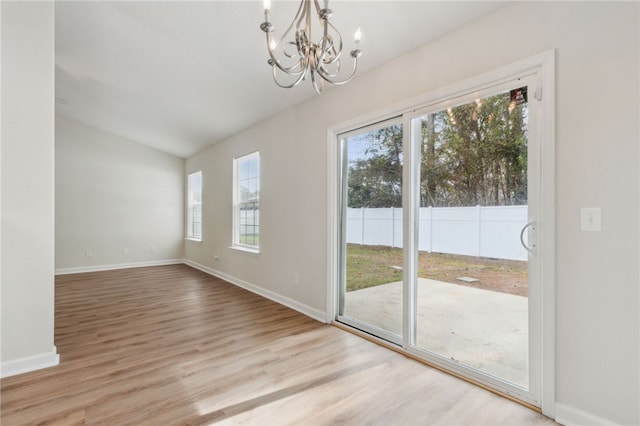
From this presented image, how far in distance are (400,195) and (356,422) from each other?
170 cm

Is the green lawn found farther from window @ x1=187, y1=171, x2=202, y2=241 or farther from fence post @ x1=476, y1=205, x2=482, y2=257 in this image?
window @ x1=187, y1=171, x2=202, y2=241

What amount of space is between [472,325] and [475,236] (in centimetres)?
65

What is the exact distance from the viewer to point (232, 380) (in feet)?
7.00

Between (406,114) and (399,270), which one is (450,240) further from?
(406,114)

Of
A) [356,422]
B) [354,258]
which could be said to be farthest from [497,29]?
[356,422]

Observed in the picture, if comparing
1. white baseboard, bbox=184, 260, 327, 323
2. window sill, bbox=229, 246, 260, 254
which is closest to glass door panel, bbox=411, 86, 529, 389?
white baseboard, bbox=184, 260, 327, 323

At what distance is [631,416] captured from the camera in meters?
1.51

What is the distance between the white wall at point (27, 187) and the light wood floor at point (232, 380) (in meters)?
0.26

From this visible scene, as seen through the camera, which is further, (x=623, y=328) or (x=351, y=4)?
(x=351, y=4)

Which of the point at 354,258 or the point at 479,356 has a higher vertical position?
the point at 354,258

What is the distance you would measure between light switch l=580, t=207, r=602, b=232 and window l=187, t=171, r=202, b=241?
254 inches

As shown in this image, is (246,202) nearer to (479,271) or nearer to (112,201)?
(112,201)

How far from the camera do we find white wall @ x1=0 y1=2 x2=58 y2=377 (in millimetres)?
2184

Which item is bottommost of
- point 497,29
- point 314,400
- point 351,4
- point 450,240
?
point 314,400
